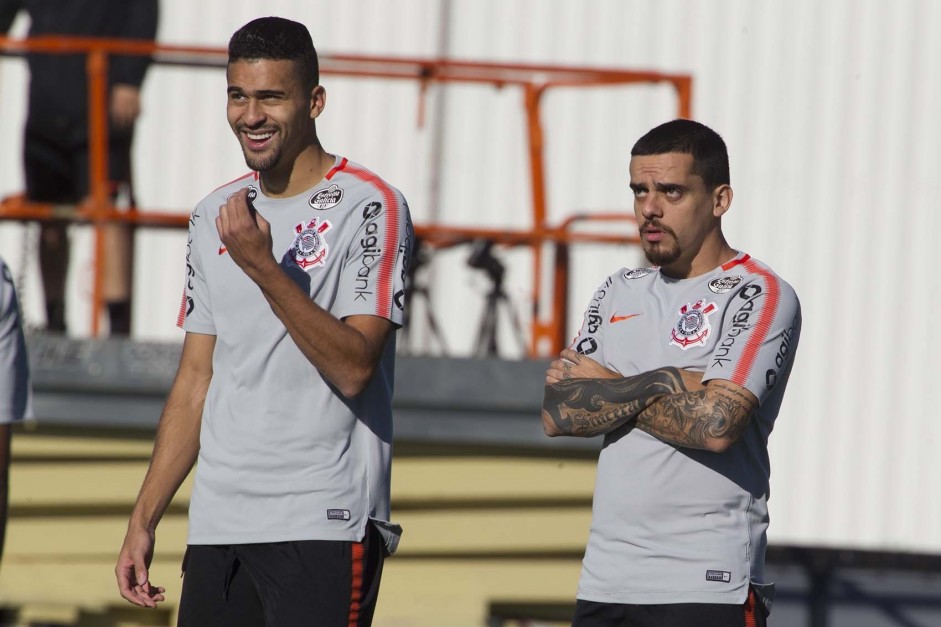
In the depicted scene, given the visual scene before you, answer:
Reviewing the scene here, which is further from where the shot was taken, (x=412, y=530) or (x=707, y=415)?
(x=412, y=530)

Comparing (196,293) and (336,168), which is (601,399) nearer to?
(336,168)

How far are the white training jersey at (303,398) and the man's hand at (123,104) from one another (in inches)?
114

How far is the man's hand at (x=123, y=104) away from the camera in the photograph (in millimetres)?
5824

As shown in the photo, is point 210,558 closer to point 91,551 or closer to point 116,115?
point 91,551

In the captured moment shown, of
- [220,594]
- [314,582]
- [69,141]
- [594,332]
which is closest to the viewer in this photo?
[314,582]

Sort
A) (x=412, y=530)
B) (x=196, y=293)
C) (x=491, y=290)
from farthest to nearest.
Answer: (x=491, y=290) < (x=412, y=530) < (x=196, y=293)

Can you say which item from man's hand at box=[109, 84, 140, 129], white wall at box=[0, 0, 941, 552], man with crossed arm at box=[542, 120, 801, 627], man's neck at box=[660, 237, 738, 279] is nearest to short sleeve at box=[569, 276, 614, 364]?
man with crossed arm at box=[542, 120, 801, 627]

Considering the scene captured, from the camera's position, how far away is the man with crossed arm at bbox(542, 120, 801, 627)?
10.3 ft

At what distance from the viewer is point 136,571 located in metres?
3.15

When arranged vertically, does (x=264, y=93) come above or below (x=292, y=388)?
above

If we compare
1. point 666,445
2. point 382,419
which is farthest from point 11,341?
point 666,445

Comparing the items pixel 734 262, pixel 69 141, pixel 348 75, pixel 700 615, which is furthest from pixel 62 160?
pixel 700 615

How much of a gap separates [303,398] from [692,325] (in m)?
0.98

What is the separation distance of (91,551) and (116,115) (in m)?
1.86
